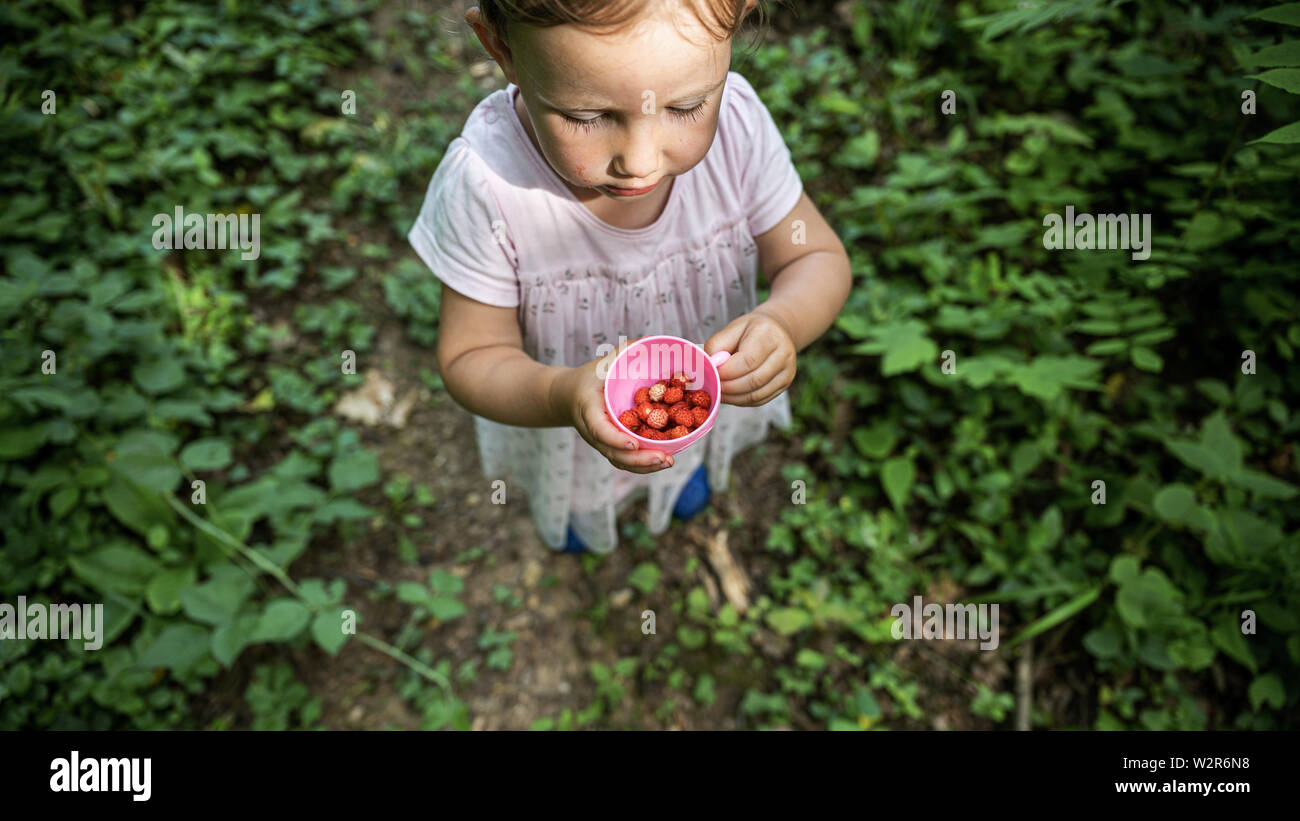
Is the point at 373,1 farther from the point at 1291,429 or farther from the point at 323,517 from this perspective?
the point at 1291,429

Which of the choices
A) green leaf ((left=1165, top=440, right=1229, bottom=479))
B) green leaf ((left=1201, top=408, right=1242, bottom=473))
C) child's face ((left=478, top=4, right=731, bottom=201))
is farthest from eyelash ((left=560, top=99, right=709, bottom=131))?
green leaf ((left=1201, top=408, right=1242, bottom=473))

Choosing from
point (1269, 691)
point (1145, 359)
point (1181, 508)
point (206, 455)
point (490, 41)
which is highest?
point (490, 41)

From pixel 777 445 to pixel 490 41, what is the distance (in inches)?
73.9

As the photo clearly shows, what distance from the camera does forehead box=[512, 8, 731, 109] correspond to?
102 centimetres

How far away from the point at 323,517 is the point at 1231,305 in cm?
321

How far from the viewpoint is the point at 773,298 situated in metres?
1.62

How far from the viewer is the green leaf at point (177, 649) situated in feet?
6.75

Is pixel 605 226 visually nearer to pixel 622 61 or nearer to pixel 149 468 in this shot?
pixel 622 61

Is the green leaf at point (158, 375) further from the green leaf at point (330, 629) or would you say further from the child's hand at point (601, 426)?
the child's hand at point (601, 426)

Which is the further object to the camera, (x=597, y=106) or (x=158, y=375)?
(x=158, y=375)

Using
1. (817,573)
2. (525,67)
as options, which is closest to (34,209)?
(525,67)

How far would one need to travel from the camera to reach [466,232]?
1.50 m

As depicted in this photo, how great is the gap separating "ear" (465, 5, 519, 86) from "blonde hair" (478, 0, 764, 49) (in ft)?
0.18

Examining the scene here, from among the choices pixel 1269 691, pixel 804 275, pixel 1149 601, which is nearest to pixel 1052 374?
pixel 1149 601
